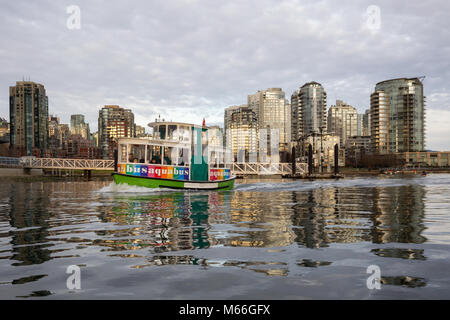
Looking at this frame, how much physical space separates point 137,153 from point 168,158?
236 centimetres

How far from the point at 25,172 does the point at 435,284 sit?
88858mm

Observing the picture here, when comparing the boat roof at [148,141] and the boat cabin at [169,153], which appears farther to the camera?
the boat cabin at [169,153]

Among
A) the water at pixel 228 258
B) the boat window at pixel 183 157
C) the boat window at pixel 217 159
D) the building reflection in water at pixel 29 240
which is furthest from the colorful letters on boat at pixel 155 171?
the water at pixel 228 258

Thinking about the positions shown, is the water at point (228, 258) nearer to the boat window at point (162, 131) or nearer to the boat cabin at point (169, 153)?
the boat cabin at point (169, 153)

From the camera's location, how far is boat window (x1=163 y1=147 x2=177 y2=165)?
25766 mm

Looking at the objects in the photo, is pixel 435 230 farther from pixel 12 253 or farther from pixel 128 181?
pixel 128 181

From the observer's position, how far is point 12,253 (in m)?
7.04

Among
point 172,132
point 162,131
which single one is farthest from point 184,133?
point 162,131

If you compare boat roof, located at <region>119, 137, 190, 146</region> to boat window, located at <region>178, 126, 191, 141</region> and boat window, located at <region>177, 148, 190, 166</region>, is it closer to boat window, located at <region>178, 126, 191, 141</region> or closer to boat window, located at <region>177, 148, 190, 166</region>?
boat window, located at <region>178, 126, 191, 141</region>

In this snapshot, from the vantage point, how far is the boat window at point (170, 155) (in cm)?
2577

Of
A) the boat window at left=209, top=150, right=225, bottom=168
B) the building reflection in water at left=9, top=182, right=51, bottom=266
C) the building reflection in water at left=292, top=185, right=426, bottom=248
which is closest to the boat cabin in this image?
the boat window at left=209, top=150, right=225, bottom=168

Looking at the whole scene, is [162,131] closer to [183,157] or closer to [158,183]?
[183,157]

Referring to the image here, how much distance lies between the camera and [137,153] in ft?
85.4

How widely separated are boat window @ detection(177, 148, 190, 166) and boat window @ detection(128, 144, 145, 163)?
8.88 feet
